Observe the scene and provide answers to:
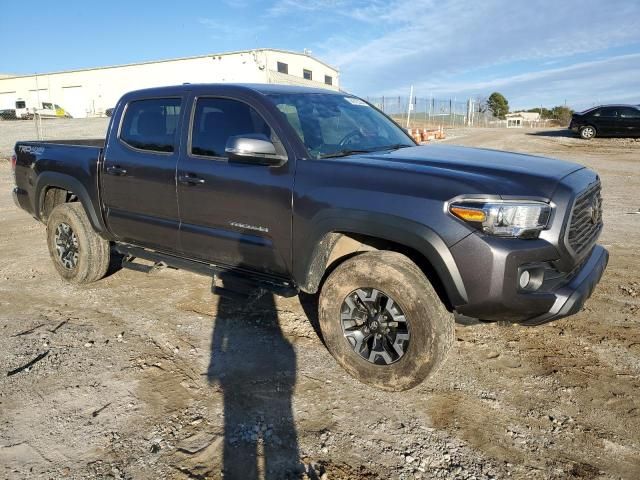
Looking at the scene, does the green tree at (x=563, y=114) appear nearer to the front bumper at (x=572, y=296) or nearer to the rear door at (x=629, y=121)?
the rear door at (x=629, y=121)

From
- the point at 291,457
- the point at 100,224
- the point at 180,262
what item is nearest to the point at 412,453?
the point at 291,457

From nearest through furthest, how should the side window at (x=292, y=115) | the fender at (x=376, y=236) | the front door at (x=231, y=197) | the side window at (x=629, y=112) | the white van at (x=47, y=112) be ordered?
the fender at (x=376, y=236)
the front door at (x=231, y=197)
the side window at (x=292, y=115)
the side window at (x=629, y=112)
the white van at (x=47, y=112)

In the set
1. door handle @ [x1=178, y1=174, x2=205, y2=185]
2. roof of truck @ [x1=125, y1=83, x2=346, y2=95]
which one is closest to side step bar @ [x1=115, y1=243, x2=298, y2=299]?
door handle @ [x1=178, y1=174, x2=205, y2=185]

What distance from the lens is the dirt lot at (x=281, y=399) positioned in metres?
2.58

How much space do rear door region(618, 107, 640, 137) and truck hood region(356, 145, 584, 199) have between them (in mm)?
23649

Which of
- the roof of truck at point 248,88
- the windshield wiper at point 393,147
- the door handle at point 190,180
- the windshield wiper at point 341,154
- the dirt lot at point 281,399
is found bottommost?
the dirt lot at point 281,399

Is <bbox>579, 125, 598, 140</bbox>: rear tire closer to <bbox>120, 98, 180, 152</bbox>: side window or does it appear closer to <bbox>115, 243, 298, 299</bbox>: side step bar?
<bbox>120, 98, 180, 152</bbox>: side window

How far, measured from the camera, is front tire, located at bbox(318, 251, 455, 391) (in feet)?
9.86

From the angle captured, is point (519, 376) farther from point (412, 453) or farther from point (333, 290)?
point (333, 290)

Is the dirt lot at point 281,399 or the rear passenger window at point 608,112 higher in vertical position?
the rear passenger window at point 608,112

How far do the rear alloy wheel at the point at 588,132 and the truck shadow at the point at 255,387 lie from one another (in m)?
24.9

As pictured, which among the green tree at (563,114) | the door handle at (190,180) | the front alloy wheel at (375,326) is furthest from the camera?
the green tree at (563,114)

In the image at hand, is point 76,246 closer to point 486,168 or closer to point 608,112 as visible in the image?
point 486,168

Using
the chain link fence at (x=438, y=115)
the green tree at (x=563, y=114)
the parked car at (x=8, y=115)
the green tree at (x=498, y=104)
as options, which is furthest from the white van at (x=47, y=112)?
the green tree at (x=498, y=104)
